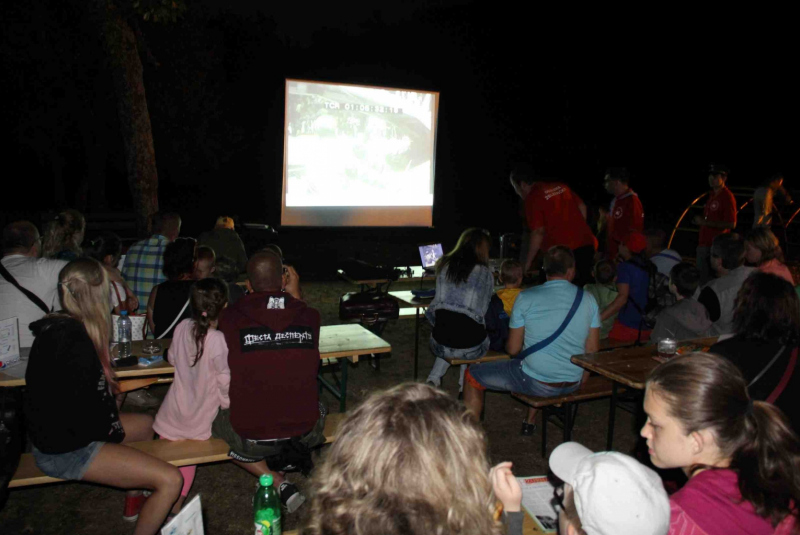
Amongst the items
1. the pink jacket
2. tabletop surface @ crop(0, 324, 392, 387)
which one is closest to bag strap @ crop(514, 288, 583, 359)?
tabletop surface @ crop(0, 324, 392, 387)

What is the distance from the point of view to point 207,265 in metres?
4.23

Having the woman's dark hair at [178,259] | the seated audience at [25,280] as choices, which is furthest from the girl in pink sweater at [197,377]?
the seated audience at [25,280]

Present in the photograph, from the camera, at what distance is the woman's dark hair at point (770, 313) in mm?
2506

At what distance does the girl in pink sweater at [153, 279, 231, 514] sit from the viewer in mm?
2846

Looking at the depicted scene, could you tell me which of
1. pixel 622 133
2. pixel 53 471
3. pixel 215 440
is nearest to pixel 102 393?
pixel 53 471

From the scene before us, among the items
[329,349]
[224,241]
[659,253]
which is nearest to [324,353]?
[329,349]

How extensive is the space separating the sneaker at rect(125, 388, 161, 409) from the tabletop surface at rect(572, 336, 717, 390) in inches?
123

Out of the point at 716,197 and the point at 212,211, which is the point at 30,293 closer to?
the point at 716,197

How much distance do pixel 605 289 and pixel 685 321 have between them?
0.99 metres

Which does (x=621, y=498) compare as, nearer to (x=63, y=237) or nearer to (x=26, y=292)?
(x=26, y=292)

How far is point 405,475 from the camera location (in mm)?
1119

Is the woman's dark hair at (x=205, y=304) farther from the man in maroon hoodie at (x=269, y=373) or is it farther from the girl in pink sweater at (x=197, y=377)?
the man in maroon hoodie at (x=269, y=373)

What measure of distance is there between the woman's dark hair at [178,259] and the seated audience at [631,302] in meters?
3.14

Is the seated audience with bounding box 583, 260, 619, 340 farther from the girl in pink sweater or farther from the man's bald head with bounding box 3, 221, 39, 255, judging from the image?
the man's bald head with bounding box 3, 221, 39, 255
